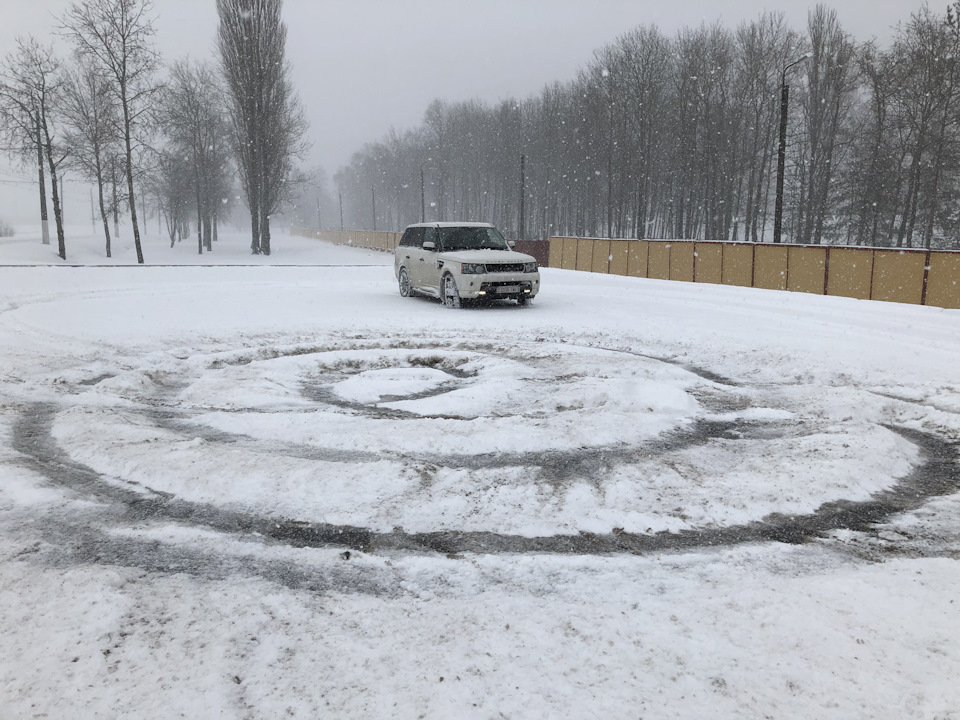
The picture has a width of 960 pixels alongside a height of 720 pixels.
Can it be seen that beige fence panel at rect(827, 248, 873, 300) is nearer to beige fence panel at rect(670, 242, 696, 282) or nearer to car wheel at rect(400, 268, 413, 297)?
beige fence panel at rect(670, 242, 696, 282)

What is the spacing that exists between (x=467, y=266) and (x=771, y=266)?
9626 millimetres

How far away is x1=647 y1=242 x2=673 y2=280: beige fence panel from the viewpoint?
2256 centimetres

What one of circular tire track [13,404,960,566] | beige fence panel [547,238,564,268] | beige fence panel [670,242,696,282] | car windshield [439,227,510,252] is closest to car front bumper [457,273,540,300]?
car windshield [439,227,510,252]

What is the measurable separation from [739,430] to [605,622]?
3.76 m

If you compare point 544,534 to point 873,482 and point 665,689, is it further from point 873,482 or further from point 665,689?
point 873,482

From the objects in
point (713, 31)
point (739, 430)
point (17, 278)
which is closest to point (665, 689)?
point (739, 430)

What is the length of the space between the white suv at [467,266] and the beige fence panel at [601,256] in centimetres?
1023

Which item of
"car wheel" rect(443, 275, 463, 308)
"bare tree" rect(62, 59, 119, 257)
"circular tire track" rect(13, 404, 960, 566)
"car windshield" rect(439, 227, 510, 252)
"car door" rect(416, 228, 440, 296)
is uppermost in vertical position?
"bare tree" rect(62, 59, 119, 257)

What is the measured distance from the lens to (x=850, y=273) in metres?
17.0

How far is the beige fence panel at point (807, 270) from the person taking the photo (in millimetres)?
17719

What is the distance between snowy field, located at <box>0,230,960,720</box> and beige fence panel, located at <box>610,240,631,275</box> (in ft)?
49.5

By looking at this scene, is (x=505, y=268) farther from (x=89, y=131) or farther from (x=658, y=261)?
(x=89, y=131)

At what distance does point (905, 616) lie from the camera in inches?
124

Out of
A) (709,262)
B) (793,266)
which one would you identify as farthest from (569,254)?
(793,266)
